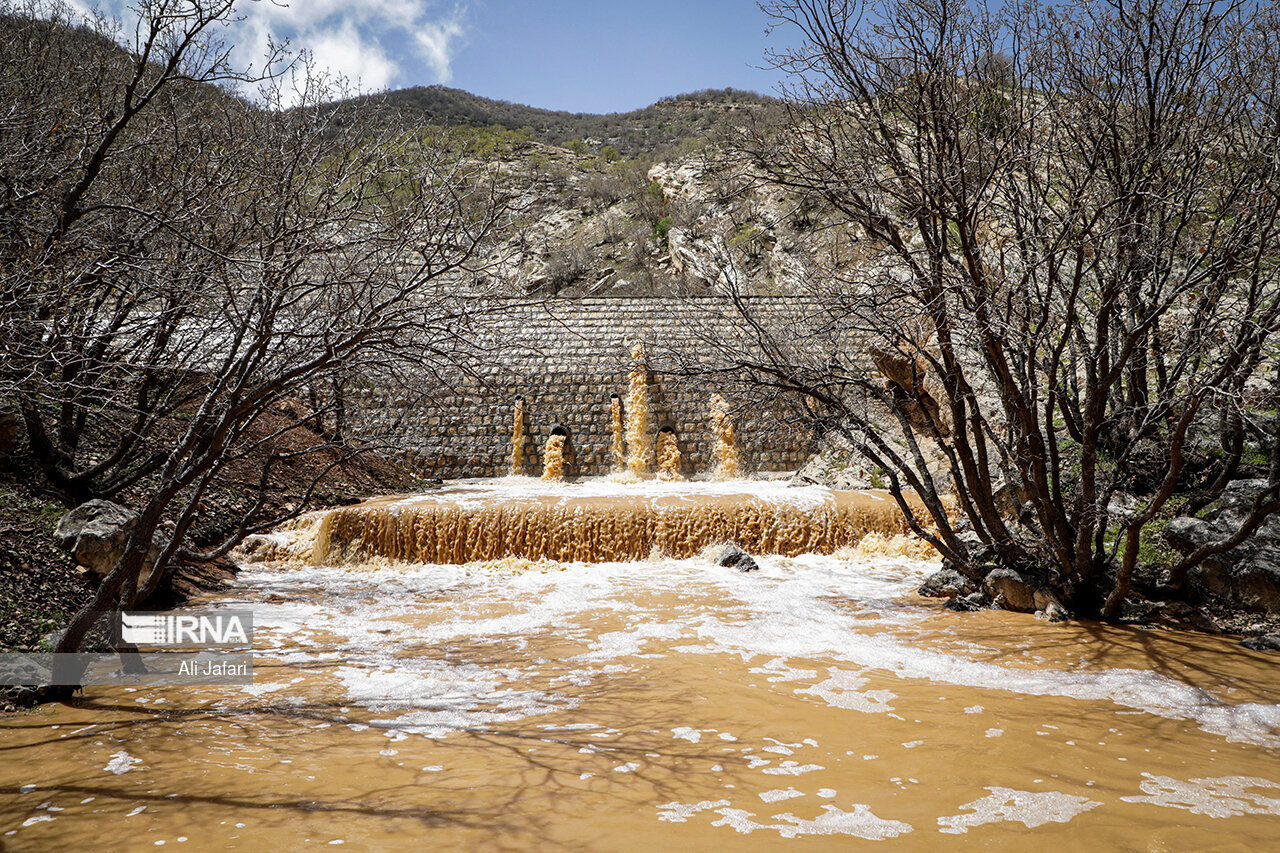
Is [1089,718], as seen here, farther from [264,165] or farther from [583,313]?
[583,313]

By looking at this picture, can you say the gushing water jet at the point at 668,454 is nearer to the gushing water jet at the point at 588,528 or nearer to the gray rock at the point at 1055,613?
the gushing water jet at the point at 588,528

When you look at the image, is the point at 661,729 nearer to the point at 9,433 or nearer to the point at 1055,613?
the point at 1055,613

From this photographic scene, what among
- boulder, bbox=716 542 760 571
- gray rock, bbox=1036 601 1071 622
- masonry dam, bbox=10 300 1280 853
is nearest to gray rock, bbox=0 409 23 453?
masonry dam, bbox=10 300 1280 853

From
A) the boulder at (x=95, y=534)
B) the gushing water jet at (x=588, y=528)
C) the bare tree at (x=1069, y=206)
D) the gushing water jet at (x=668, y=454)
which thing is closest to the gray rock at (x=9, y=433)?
the boulder at (x=95, y=534)

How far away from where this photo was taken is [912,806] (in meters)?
2.87

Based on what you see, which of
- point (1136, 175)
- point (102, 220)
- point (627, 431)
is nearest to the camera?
point (1136, 175)

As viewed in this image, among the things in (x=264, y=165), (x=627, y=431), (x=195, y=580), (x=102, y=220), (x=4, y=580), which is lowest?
(x=195, y=580)

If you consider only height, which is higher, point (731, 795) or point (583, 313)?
point (583, 313)

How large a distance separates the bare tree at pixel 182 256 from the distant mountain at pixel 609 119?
34.5m

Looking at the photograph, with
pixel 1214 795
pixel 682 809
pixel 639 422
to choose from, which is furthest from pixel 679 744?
pixel 639 422

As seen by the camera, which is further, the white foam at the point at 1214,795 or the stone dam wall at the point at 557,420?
the stone dam wall at the point at 557,420

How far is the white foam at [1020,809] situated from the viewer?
8.98 feet

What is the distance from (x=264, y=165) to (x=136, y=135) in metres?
2.27

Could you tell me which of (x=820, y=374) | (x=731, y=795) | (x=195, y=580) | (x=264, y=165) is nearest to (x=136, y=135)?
(x=264, y=165)
